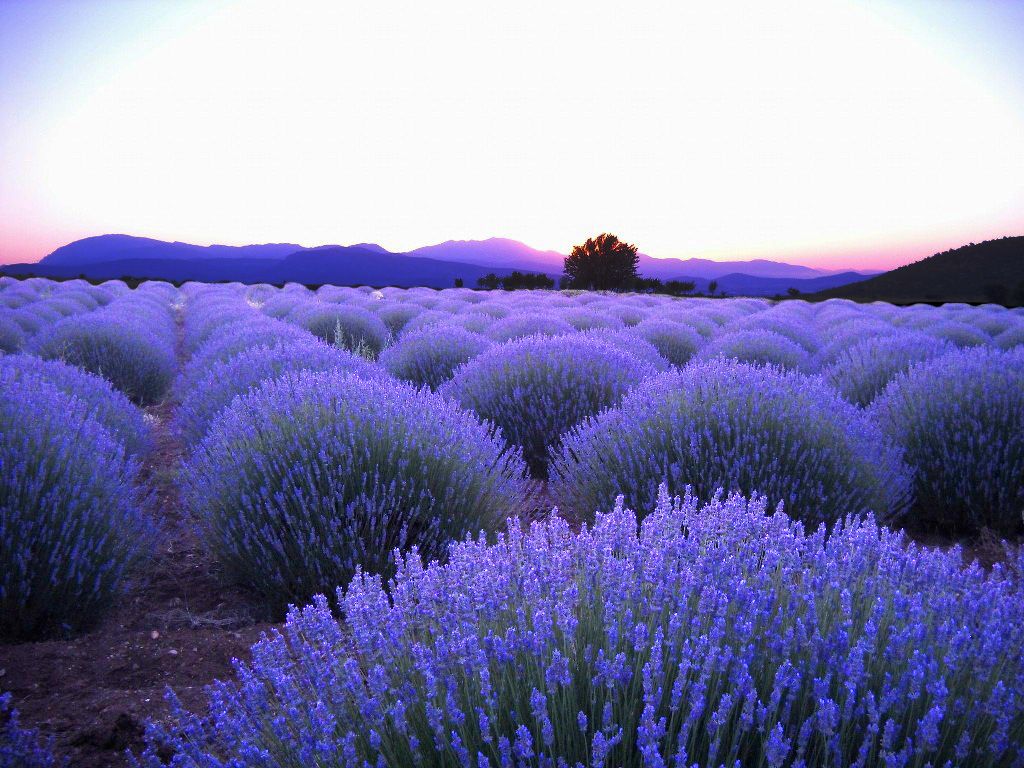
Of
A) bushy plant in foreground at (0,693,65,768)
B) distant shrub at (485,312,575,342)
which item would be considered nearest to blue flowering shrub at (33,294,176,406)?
distant shrub at (485,312,575,342)

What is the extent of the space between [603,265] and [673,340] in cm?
3603

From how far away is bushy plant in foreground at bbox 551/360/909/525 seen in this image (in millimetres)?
3262

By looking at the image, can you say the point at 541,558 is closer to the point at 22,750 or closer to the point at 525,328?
the point at 22,750

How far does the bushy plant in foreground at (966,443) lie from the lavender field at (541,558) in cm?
2

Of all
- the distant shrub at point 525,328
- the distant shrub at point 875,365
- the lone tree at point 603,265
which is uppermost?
the lone tree at point 603,265

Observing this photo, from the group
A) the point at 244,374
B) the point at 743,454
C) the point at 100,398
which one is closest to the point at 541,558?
the point at 743,454

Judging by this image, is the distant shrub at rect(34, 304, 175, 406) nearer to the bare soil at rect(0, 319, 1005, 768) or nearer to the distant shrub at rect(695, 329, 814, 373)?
the bare soil at rect(0, 319, 1005, 768)

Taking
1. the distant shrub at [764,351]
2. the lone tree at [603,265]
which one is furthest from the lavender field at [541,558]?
the lone tree at [603,265]

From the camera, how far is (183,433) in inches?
201

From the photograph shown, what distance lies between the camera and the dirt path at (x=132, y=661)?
1957 mm

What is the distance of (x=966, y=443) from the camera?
4.19 metres

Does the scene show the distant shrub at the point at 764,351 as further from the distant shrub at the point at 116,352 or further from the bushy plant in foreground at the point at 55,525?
the distant shrub at the point at 116,352

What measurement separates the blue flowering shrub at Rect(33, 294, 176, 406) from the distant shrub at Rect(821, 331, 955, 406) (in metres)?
8.19

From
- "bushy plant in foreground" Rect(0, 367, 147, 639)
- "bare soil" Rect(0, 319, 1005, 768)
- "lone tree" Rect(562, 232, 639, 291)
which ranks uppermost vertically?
"lone tree" Rect(562, 232, 639, 291)
